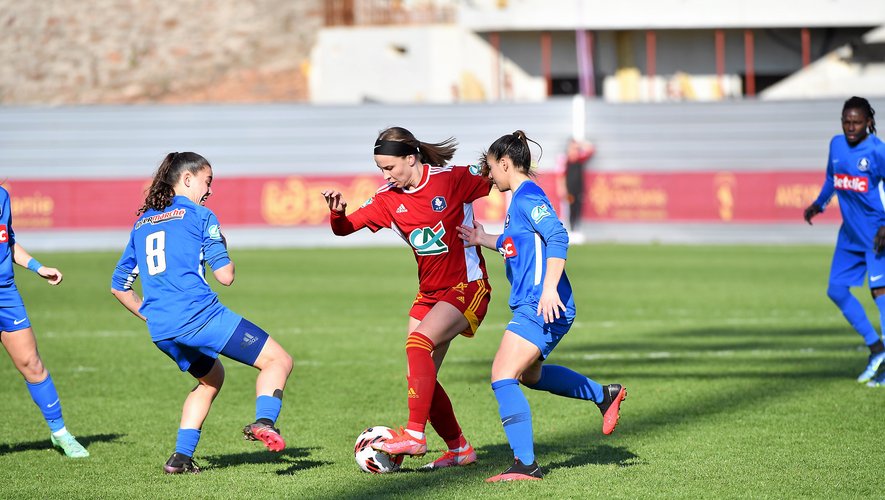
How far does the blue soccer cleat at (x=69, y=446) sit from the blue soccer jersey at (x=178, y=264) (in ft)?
4.22

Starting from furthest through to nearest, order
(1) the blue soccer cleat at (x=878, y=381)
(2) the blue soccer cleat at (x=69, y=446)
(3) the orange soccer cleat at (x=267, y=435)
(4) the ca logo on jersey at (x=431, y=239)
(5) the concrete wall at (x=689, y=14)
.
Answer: (5) the concrete wall at (x=689, y=14) → (1) the blue soccer cleat at (x=878, y=381) → (2) the blue soccer cleat at (x=69, y=446) → (4) the ca logo on jersey at (x=431, y=239) → (3) the orange soccer cleat at (x=267, y=435)

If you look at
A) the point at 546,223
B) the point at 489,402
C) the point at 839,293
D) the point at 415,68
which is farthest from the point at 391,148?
the point at 415,68

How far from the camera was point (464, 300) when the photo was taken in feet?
21.1

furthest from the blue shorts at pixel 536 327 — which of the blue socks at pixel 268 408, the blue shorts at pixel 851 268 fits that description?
the blue shorts at pixel 851 268

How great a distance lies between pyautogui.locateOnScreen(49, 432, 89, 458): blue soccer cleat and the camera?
685 cm

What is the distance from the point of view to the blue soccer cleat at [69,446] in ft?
22.5

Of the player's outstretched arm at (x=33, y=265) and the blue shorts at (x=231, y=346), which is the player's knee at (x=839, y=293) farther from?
the player's outstretched arm at (x=33, y=265)

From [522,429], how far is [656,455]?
1.10 metres

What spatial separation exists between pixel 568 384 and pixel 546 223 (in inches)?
40.2

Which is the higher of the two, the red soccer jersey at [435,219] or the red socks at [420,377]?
the red soccer jersey at [435,219]

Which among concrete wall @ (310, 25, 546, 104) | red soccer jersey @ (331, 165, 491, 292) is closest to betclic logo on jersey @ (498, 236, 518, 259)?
red soccer jersey @ (331, 165, 491, 292)

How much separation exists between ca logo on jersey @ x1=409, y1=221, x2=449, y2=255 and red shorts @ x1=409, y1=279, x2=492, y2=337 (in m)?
0.23

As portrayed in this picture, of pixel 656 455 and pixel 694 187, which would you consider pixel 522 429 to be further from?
pixel 694 187

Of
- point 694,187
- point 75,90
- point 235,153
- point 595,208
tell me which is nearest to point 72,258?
point 235,153
